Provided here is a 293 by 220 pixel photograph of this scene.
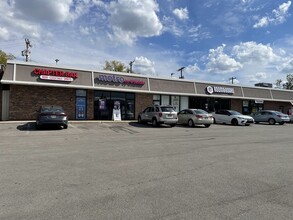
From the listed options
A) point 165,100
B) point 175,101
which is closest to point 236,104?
point 175,101

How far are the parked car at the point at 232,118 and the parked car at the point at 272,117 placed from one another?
4.13 meters

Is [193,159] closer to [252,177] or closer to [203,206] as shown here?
[252,177]

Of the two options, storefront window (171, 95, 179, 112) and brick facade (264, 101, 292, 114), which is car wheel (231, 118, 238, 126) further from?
brick facade (264, 101, 292, 114)

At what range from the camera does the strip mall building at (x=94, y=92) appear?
21766 mm

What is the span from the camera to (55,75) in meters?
22.5

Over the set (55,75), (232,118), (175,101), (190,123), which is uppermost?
(55,75)

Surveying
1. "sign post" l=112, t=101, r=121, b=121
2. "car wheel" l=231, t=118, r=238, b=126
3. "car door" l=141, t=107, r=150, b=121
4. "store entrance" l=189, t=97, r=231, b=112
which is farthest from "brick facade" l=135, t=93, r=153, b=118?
"car wheel" l=231, t=118, r=238, b=126

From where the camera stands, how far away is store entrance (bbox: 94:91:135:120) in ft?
83.3

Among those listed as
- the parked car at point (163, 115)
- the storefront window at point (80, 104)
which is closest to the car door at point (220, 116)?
the parked car at point (163, 115)

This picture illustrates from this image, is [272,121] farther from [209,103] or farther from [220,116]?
[209,103]

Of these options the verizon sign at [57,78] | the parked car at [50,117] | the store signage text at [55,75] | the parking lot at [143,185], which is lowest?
the parking lot at [143,185]

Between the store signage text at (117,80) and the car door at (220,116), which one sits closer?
the store signage text at (117,80)

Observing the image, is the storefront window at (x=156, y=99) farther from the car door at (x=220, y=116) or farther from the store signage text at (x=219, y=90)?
the store signage text at (x=219, y=90)

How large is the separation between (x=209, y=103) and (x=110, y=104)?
43.0ft
